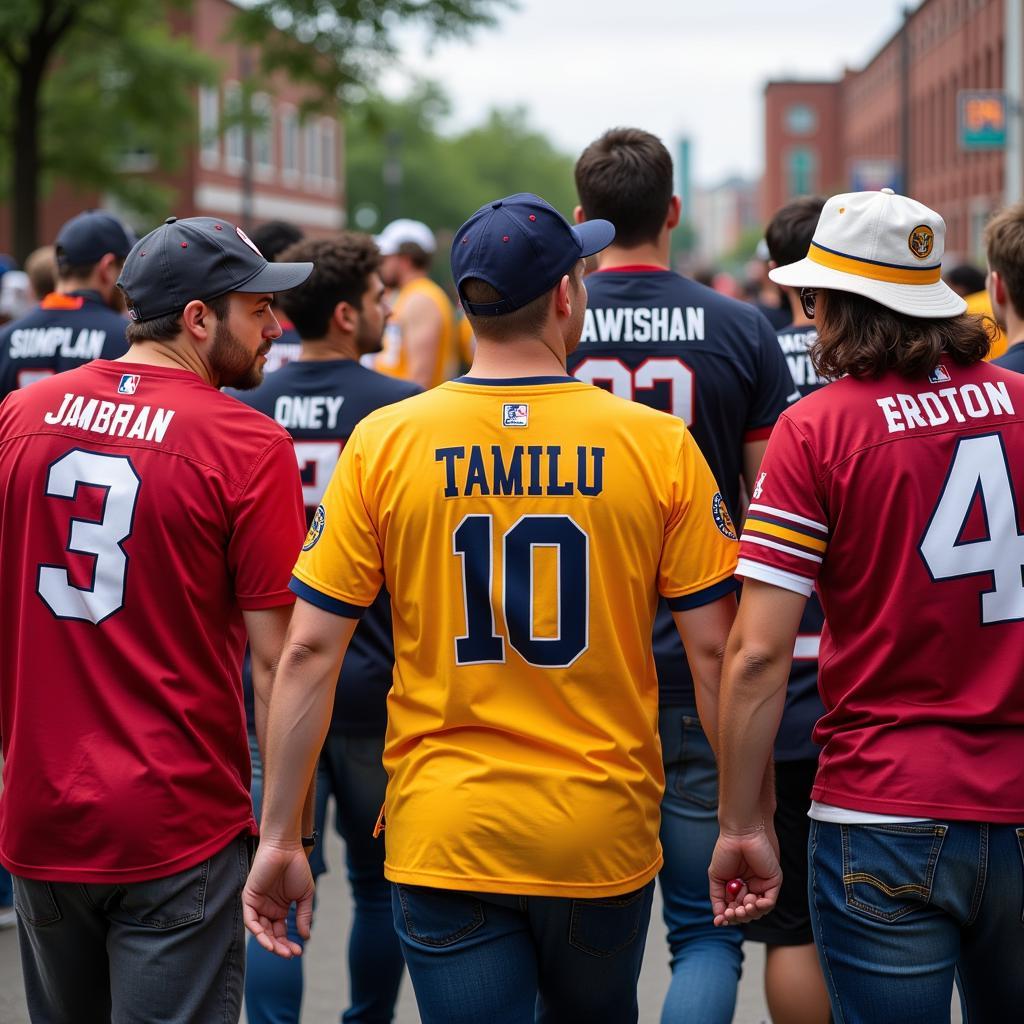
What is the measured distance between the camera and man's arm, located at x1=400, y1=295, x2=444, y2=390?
337 inches

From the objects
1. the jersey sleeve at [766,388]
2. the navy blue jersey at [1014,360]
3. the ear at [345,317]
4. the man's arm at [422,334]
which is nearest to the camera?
→ the navy blue jersey at [1014,360]

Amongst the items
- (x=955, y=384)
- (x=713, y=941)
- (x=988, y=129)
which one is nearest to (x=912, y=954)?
(x=955, y=384)

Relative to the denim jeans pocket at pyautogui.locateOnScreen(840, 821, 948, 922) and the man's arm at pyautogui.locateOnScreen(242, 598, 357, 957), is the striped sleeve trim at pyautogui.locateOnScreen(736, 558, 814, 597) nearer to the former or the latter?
the denim jeans pocket at pyautogui.locateOnScreen(840, 821, 948, 922)

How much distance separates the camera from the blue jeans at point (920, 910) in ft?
9.07

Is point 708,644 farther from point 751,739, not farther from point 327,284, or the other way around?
point 327,284

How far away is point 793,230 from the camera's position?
4.53m

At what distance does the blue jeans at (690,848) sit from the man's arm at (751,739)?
94 centimetres

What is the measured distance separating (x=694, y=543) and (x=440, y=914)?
2.83ft

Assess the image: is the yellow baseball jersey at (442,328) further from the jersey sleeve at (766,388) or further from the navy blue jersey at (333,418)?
the jersey sleeve at (766,388)

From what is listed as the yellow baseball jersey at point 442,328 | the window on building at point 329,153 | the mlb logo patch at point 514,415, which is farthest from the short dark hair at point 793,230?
the window on building at point 329,153

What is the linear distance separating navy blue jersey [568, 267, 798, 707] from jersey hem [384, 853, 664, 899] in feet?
4.18

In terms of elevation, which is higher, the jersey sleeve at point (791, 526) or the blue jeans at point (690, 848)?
the jersey sleeve at point (791, 526)

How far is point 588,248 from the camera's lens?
3.05m

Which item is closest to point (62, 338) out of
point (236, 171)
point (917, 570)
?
point (917, 570)
